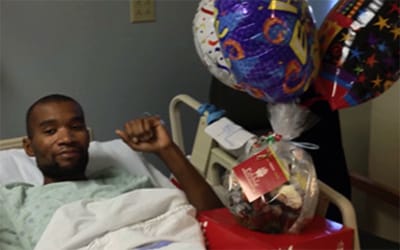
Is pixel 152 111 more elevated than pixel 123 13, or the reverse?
pixel 123 13

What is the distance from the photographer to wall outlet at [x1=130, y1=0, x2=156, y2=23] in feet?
7.20

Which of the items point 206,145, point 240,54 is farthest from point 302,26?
point 206,145

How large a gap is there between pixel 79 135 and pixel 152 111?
0.82 metres

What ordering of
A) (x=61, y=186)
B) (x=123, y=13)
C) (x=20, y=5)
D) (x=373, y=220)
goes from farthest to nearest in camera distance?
(x=373, y=220), (x=123, y=13), (x=20, y=5), (x=61, y=186)

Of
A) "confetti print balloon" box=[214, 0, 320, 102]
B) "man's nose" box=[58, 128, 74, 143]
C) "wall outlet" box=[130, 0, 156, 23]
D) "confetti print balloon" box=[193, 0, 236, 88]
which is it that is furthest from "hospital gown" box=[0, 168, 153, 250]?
"wall outlet" box=[130, 0, 156, 23]

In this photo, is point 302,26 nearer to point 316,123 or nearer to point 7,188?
point 316,123

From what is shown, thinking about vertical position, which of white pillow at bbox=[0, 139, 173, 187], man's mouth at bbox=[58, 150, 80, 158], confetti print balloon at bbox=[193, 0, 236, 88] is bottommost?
white pillow at bbox=[0, 139, 173, 187]

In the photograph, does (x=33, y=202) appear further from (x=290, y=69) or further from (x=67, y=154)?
(x=290, y=69)

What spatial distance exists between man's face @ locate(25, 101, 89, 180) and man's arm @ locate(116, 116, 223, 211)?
115 millimetres

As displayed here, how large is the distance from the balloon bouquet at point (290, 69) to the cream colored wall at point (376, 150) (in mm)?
1110

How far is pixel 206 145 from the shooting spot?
1.76 meters

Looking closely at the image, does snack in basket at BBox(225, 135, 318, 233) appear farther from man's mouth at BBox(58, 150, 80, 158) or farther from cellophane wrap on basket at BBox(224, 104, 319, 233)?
man's mouth at BBox(58, 150, 80, 158)

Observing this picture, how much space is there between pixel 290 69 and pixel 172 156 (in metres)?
0.40

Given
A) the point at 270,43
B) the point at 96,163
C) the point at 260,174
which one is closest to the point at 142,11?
the point at 96,163
